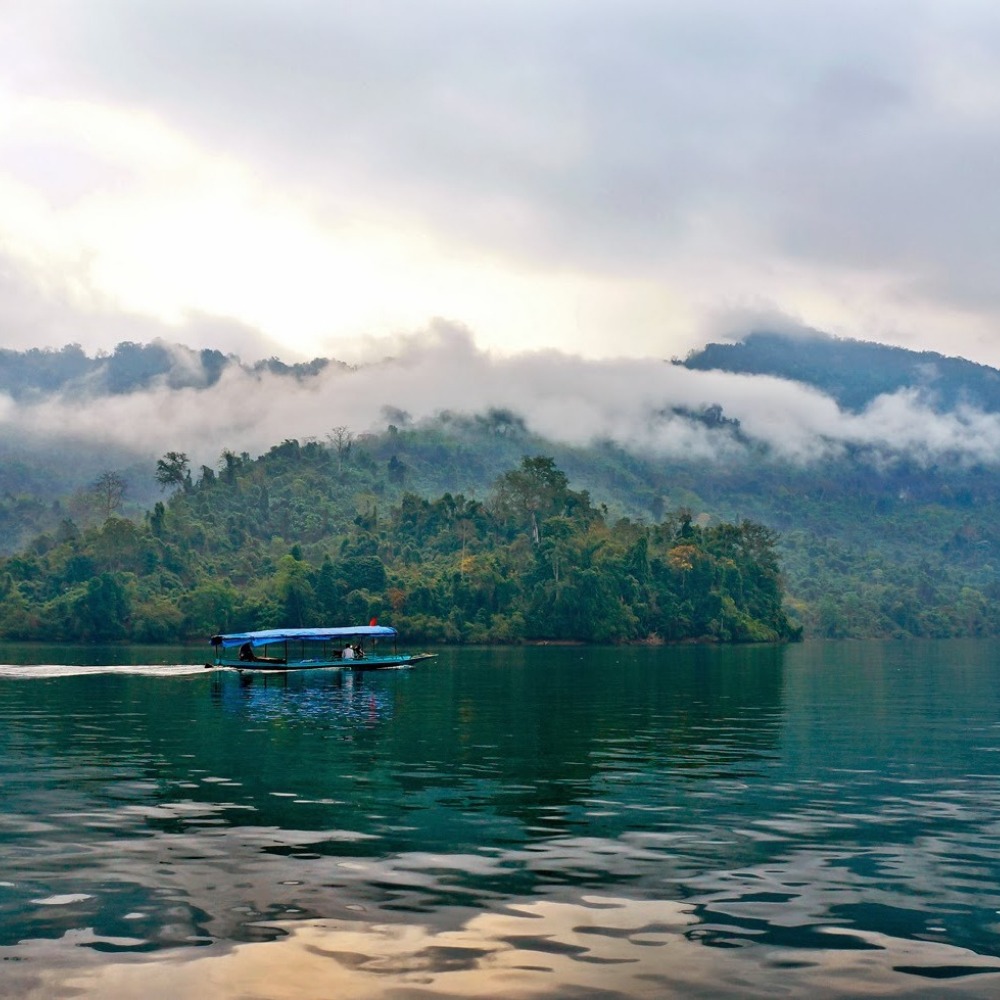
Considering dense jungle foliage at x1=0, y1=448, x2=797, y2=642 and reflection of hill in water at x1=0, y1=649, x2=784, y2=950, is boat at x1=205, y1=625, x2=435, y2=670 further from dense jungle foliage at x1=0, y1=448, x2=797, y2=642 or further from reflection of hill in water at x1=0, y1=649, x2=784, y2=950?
dense jungle foliage at x1=0, y1=448, x2=797, y2=642

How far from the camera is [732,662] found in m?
116

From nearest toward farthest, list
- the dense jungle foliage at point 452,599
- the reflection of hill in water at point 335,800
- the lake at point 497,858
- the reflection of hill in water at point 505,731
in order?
the lake at point 497,858 < the reflection of hill in water at point 335,800 < the reflection of hill in water at point 505,731 < the dense jungle foliage at point 452,599

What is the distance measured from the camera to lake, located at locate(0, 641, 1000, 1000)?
16953 millimetres

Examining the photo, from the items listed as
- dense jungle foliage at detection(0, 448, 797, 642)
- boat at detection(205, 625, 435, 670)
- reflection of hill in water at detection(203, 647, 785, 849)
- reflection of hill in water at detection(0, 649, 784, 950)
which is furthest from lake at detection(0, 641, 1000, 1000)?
dense jungle foliage at detection(0, 448, 797, 642)

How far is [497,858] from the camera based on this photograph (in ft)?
77.7

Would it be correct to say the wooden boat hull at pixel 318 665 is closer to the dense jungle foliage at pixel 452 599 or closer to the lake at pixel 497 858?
the lake at pixel 497 858

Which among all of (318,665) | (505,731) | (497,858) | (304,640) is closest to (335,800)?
(497,858)

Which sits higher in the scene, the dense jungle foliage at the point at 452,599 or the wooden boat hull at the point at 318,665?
the dense jungle foliage at the point at 452,599

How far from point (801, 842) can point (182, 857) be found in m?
12.3

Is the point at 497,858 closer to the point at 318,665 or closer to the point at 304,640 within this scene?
the point at 318,665

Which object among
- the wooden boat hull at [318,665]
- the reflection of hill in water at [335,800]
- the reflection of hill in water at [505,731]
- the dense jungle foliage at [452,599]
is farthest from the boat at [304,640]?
the dense jungle foliage at [452,599]

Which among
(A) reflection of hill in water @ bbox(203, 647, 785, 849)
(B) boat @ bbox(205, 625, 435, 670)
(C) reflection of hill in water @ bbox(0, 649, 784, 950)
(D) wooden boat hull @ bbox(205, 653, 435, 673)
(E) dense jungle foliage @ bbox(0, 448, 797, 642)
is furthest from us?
(E) dense jungle foliage @ bbox(0, 448, 797, 642)

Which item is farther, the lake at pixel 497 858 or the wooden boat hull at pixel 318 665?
the wooden boat hull at pixel 318 665

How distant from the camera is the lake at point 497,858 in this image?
17.0 metres
